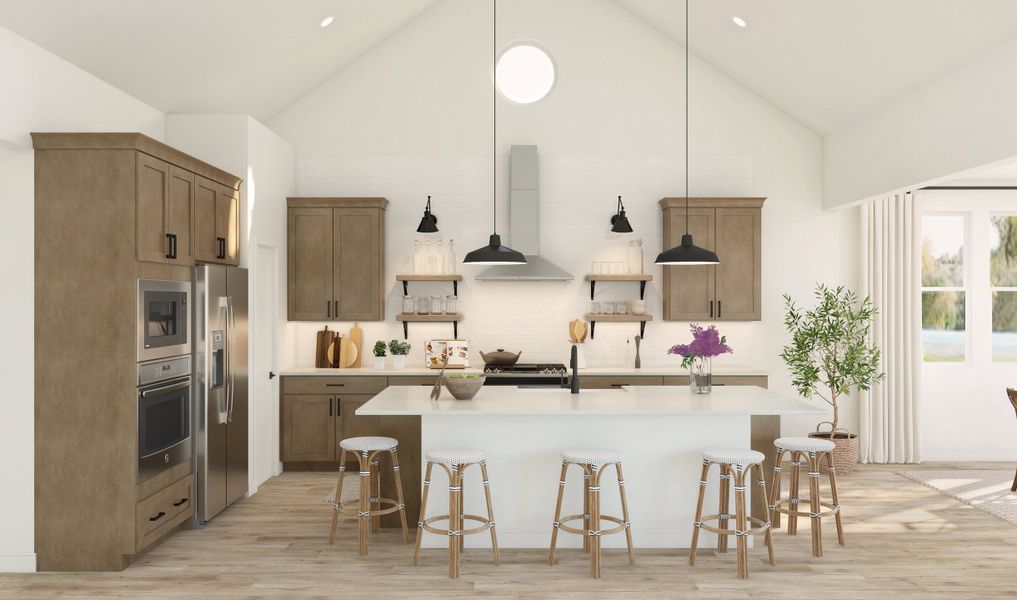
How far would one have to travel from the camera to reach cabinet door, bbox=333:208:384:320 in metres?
7.03

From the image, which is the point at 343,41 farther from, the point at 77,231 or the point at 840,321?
the point at 840,321

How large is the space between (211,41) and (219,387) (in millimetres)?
2488

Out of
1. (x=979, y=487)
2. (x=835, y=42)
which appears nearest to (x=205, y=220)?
(x=835, y=42)

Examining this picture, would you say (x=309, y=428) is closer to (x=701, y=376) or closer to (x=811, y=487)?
(x=701, y=376)

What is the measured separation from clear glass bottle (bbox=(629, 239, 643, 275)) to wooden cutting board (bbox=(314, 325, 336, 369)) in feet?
9.80

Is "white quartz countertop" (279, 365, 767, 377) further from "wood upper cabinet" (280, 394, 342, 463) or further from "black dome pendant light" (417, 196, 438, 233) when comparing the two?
"black dome pendant light" (417, 196, 438, 233)

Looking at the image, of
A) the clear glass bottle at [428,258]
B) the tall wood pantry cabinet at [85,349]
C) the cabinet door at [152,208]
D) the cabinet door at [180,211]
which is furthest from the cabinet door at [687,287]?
the tall wood pantry cabinet at [85,349]

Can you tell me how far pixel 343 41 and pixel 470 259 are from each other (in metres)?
3.19

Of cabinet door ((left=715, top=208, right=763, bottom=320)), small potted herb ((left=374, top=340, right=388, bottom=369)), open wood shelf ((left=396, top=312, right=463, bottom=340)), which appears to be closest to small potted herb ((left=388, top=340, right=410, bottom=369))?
small potted herb ((left=374, top=340, right=388, bottom=369))

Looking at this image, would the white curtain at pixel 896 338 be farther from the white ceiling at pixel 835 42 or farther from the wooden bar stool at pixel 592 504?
the wooden bar stool at pixel 592 504

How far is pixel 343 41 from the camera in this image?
269 inches

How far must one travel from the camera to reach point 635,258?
7.34 meters

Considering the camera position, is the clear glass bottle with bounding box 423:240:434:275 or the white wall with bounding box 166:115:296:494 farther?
the clear glass bottle with bounding box 423:240:434:275

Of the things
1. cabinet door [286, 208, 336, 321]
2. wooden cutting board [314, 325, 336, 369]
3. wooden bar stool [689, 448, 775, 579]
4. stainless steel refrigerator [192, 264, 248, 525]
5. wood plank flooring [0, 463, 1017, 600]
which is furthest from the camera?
wooden cutting board [314, 325, 336, 369]
